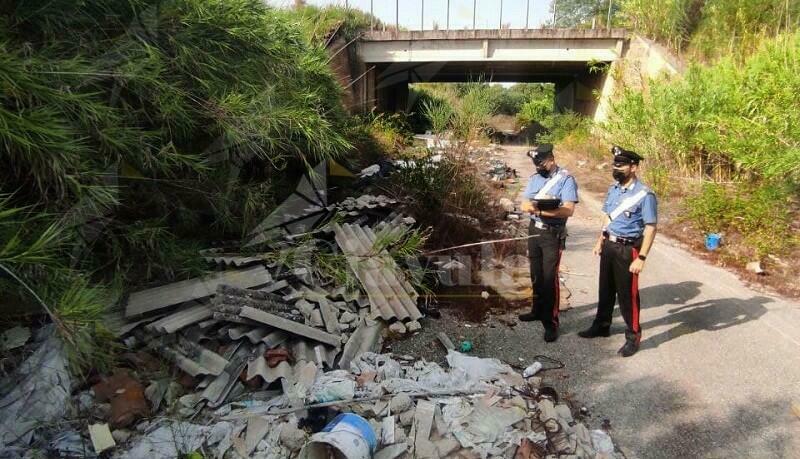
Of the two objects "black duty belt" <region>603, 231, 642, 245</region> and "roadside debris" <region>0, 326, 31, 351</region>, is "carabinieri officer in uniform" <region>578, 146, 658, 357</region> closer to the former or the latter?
"black duty belt" <region>603, 231, 642, 245</region>

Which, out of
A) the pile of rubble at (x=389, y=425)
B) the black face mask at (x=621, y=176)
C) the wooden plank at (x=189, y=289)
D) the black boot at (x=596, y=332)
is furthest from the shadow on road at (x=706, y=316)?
the wooden plank at (x=189, y=289)

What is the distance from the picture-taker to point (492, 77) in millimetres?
16562

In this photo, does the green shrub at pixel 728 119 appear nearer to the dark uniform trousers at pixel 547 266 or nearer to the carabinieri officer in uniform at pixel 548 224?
the carabinieri officer in uniform at pixel 548 224

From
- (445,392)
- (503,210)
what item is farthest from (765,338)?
(503,210)

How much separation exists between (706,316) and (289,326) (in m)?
4.36

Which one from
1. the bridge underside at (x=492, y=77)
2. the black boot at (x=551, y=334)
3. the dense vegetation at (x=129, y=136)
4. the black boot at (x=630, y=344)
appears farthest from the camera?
the bridge underside at (x=492, y=77)

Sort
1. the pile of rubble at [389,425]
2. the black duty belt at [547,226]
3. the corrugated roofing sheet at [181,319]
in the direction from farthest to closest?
the black duty belt at [547,226], the corrugated roofing sheet at [181,319], the pile of rubble at [389,425]

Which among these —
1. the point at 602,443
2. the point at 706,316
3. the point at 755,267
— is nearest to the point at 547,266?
the point at 602,443

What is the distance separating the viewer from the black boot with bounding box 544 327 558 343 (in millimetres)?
4477

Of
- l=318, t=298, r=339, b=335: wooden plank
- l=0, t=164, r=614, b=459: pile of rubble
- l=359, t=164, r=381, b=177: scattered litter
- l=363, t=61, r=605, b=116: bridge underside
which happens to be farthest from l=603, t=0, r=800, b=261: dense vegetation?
l=363, t=61, r=605, b=116: bridge underside

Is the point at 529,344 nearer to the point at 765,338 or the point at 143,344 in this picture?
the point at 765,338

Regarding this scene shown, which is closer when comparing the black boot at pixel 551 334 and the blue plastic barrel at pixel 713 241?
the black boot at pixel 551 334

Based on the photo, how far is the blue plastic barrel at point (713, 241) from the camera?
676 centimetres

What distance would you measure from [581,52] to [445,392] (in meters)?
15.5
